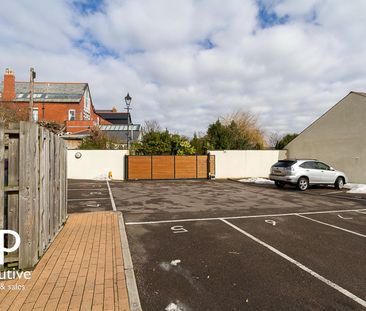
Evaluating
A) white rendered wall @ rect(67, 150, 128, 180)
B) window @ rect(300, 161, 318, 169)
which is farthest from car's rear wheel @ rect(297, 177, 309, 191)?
white rendered wall @ rect(67, 150, 128, 180)

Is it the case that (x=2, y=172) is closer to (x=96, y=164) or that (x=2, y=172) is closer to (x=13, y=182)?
(x=13, y=182)

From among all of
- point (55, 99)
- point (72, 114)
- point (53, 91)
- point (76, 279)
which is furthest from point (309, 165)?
point (53, 91)

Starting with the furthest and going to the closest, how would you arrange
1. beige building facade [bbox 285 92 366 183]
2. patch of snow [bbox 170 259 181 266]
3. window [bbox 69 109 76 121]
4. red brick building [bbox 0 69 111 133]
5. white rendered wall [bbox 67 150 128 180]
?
window [bbox 69 109 76 121], red brick building [bbox 0 69 111 133], white rendered wall [bbox 67 150 128 180], beige building facade [bbox 285 92 366 183], patch of snow [bbox 170 259 181 266]

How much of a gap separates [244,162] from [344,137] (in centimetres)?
798

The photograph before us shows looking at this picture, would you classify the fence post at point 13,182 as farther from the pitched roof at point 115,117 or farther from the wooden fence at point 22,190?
the pitched roof at point 115,117

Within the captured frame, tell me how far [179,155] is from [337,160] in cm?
1158

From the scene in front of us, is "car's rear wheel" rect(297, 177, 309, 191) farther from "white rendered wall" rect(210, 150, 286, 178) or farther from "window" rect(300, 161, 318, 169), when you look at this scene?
"white rendered wall" rect(210, 150, 286, 178)

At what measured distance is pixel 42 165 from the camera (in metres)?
4.44

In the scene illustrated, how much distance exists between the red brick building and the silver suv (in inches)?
1100

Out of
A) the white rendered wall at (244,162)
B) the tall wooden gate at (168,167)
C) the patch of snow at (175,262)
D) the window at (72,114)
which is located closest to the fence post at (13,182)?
the patch of snow at (175,262)

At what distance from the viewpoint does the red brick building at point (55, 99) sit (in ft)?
123

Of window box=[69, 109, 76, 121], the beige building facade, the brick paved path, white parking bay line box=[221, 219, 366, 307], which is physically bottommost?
white parking bay line box=[221, 219, 366, 307]

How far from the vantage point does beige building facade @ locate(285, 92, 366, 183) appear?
1686cm

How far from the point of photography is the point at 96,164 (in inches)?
830
